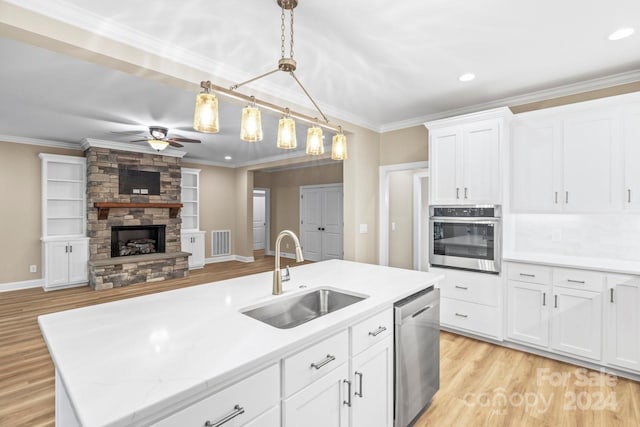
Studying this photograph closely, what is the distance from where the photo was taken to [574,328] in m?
2.82

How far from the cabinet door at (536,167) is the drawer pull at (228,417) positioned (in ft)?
10.9

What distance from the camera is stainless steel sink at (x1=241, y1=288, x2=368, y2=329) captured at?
1755 mm

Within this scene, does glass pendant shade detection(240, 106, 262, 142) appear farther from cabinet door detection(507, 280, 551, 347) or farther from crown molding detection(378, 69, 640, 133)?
crown molding detection(378, 69, 640, 133)

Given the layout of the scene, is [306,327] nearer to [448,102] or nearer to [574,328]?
[574,328]

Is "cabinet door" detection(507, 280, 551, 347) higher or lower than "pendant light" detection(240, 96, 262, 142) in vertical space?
lower

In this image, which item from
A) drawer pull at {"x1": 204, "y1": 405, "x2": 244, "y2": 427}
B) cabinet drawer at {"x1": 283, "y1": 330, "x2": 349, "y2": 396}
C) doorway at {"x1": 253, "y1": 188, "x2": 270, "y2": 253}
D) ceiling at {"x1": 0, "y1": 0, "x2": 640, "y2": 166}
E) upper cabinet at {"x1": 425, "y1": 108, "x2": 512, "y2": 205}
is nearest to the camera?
drawer pull at {"x1": 204, "y1": 405, "x2": 244, "y2": 427}

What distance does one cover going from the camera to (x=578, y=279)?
2.80 m

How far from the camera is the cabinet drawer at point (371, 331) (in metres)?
1.57

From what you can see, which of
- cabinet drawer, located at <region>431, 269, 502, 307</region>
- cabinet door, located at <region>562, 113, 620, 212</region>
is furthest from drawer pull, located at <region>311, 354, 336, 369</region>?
cabinet door, located at <region>562, 113, 620, 212</region>

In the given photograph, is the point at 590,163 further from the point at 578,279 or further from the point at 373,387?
the point at 373,387

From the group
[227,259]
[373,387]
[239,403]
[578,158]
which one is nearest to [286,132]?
[239,403]

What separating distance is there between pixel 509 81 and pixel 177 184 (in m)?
6.26

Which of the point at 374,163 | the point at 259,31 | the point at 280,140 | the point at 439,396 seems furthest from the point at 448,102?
the point at 439,396

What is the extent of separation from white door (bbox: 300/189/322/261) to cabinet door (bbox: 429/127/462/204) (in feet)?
15.7
